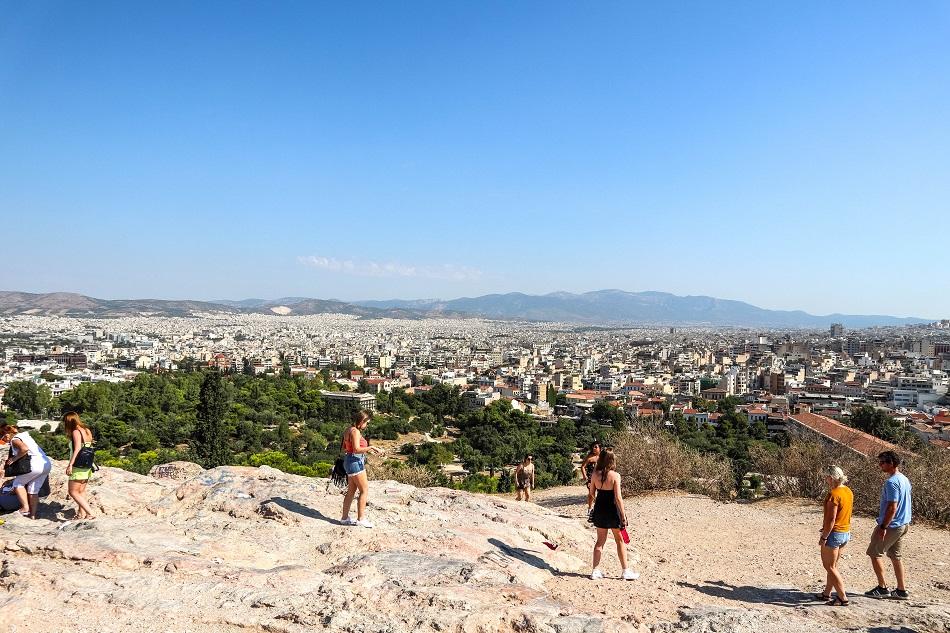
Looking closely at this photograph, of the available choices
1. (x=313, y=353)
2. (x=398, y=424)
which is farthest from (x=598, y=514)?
(x=313, y=353)

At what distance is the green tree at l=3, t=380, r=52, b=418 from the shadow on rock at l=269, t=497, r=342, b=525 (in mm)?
42039

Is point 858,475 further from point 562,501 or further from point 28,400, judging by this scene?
point 28,400

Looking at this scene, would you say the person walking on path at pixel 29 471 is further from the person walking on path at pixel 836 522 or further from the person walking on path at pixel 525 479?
the person walking on path at pixel 836 522

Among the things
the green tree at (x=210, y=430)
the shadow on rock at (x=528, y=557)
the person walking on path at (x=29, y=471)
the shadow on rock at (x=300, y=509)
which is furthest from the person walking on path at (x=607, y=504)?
the green tree at (x=210, y=430)

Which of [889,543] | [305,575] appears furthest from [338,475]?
[889,543]

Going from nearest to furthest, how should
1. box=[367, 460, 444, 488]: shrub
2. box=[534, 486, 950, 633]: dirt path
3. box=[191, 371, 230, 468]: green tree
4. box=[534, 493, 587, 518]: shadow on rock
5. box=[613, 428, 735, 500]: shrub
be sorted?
box=[534, 486, 950, 633]: dirt path
box=[534, 493, 587, 518]: shadow on rock
box=[613, 428, 735, 500]: shrub
box=[367, 460, 444, 488]: shrub
box=[191, 371, 230, 468]: green tree

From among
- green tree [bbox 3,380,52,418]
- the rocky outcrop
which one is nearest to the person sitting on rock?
the rocky outcrop

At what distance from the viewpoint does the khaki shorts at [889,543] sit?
4.96 meters

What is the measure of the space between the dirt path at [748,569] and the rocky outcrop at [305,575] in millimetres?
54

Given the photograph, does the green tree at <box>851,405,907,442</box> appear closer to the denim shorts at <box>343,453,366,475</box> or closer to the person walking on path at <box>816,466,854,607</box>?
the person walking on path at <box>816,466,854,607</box>

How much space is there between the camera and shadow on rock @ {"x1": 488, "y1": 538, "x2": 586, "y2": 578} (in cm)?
551

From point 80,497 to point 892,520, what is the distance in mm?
6886

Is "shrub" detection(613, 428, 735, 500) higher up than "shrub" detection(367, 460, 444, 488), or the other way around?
"shrub" detection(613, 428, 735, 500)

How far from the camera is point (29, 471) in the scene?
5.60m
